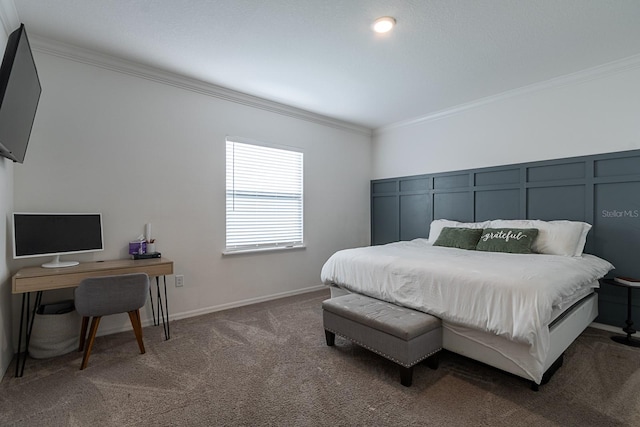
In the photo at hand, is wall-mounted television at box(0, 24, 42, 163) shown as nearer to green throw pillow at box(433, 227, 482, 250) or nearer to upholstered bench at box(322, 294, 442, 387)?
upholstered bench at box(322, 294, 442, 387)

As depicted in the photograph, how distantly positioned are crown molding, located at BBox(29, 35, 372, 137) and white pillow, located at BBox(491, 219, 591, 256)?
10.6 feet

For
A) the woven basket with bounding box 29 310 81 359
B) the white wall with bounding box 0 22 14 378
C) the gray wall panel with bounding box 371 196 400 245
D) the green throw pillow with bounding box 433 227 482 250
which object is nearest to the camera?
the white wall with bounding box 0 22 14 378

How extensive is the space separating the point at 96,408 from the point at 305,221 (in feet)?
10.2

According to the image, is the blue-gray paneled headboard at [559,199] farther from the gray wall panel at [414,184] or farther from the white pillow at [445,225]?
the white pillow at [445,225]

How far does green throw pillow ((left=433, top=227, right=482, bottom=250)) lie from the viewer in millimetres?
3451

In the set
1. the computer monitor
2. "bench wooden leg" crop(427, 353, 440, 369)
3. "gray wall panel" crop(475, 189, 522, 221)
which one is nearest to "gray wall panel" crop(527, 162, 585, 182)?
"gray wall panel" crop(475, 189, 522, 221)

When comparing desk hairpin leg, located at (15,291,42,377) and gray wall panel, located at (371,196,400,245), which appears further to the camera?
gray wall panel, located at (371,196,400,245)

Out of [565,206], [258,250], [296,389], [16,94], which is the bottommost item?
[296,389]

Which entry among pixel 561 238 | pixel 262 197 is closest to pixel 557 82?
pixel 561 238

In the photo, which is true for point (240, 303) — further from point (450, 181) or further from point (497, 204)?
point (497, 204)

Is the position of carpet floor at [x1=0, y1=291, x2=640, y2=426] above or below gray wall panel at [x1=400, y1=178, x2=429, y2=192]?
below

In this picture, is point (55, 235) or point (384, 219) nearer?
point (55, 235)

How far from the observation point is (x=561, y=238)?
2.95 m

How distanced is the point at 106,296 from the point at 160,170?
4.74 feet
